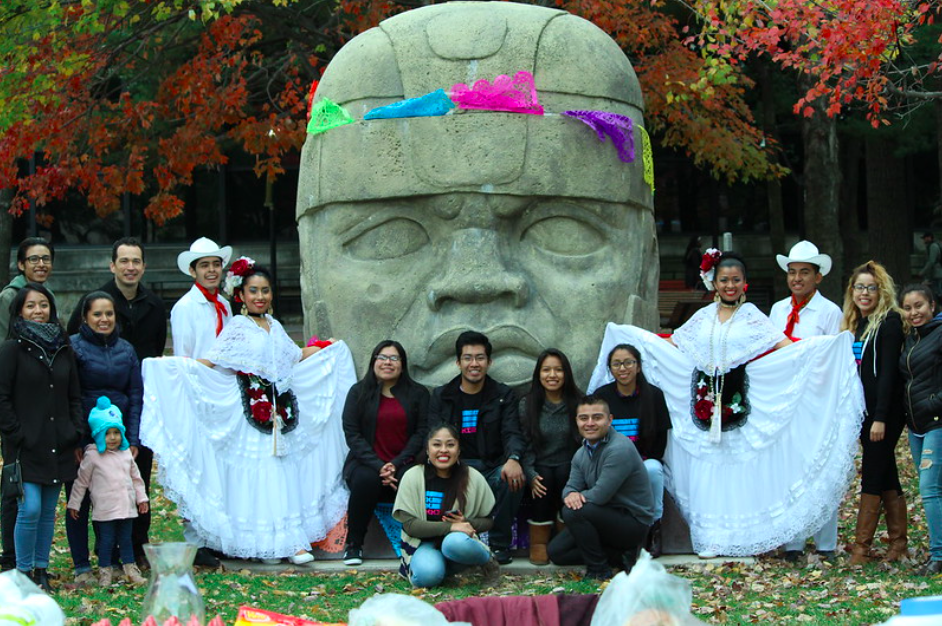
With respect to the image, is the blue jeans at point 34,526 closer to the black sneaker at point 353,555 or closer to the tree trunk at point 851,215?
the black sneaker at point 353,555

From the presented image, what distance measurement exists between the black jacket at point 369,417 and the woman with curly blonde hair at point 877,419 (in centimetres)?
237

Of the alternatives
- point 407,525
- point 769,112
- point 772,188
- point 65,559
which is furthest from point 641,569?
point 772,188

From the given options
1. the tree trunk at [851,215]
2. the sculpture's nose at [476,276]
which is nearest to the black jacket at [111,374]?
the sculpture's nose at [476,276]

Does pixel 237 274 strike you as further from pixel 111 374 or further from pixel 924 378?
pixel 924 378

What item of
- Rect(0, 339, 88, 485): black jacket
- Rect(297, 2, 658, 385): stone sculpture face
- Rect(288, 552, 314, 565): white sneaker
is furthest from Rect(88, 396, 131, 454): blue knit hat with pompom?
Rect(297, 2, 658, 385): stone sculpture face

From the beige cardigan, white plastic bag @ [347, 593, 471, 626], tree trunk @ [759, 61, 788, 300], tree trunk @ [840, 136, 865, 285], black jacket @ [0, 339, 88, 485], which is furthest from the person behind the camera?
tree trunk @ [840, 136, 865, 285]

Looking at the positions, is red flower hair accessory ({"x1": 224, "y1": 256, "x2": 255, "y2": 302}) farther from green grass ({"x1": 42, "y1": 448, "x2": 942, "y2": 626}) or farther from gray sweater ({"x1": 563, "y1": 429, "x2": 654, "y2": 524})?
gray sweater ({"x1": 563, "y1": 429, "x2": 654, "y2": 524})

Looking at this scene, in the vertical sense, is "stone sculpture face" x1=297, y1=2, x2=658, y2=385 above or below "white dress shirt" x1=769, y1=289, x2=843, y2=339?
above

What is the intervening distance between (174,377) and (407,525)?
155 centimetres

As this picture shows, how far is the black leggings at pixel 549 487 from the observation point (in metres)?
7.29

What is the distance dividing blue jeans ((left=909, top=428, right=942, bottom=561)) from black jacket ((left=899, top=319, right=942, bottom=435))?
0.07 metres

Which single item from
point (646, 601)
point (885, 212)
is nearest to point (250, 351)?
point (646, 601)

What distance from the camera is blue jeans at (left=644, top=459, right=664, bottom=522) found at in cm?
725

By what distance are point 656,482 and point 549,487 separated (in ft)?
1.88
